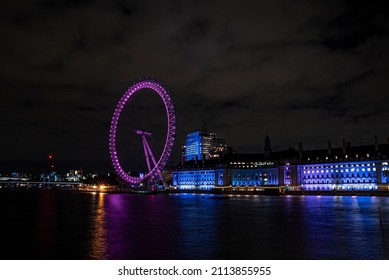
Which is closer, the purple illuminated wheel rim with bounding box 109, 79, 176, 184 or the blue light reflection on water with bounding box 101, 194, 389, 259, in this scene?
the blue light reflection on water with bounding box 101, 194, 389, 259

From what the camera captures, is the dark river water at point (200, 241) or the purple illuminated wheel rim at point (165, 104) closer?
the dark river water at point (200, 241)

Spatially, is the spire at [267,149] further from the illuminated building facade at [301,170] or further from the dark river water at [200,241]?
the dark river water at [200,241]

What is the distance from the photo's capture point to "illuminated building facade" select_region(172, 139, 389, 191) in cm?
11712

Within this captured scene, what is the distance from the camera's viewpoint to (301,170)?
13588 cm

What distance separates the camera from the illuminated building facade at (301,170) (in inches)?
4611

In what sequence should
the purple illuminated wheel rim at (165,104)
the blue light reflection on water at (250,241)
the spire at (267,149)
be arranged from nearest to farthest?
the blue light reflection on water at (250,241) → the purple illuminated wheel rim at (165,104) → the spire at (267,149)

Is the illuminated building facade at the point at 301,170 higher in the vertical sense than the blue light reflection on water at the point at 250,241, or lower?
higher

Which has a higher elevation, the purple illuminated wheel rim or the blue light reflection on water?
the purple illuminated wheel rim

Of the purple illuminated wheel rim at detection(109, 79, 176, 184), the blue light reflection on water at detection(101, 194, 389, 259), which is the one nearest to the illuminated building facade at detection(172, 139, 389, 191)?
the purple illuminated wheel rim at detection(109, 79, 176, 184)

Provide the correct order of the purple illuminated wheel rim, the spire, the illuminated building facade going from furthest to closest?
the spire
the illuminated building facade
the purple illuminated wheel rim

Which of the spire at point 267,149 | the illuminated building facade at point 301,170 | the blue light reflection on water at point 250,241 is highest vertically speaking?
the spire at point 267,149

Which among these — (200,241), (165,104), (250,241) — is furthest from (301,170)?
(200,241)

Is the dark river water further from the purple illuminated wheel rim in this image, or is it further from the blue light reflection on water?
the purple illuminated wheel rim

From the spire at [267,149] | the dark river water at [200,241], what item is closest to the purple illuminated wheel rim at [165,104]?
the dark river water at [200,241]
